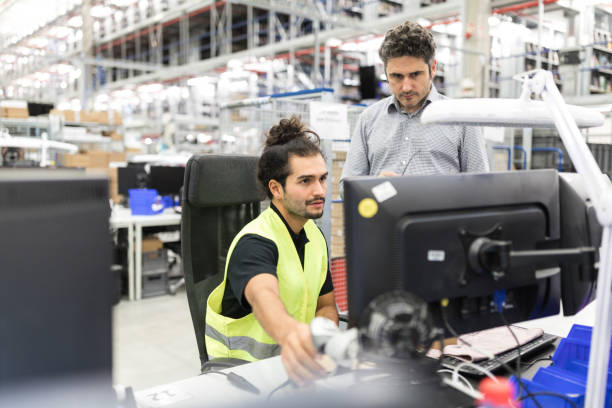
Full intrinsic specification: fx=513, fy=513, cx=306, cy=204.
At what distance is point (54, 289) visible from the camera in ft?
1.60

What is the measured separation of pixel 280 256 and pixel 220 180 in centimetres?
46

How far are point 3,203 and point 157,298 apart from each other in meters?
3.96

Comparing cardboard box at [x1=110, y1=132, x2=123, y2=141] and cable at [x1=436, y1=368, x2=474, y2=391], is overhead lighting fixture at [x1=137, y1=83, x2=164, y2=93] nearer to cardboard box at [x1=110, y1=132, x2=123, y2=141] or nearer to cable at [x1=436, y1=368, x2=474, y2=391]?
cardboard box at [x1=110, y1=132, x2=123, y2=141]

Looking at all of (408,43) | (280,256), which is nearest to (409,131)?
(408,43)

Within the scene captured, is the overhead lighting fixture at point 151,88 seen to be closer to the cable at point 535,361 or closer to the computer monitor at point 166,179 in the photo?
the computer monitor at point 166,179

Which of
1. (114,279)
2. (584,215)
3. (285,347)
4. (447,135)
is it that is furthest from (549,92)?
(447,135)

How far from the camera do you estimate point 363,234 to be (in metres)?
0.76

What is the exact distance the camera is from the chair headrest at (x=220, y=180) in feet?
4.99

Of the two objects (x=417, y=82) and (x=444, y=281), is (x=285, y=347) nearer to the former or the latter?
(x=444, y=281)

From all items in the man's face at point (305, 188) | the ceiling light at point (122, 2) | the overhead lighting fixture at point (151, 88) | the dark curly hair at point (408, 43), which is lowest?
the man's face at point (305, 188)

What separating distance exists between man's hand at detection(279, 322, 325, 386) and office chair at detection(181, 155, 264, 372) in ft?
2.35

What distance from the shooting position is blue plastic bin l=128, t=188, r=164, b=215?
4.35 metres

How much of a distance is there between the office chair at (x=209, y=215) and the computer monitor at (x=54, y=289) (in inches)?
38.2

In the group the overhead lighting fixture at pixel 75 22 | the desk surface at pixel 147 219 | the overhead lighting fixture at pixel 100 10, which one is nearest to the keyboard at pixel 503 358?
the desk surface at pixel 147 219
